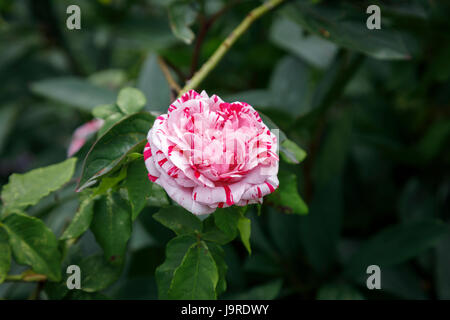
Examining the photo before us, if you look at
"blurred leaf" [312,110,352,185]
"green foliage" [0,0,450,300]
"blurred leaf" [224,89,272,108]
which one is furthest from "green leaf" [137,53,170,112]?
"blurred leaf" [312,110,352,185]

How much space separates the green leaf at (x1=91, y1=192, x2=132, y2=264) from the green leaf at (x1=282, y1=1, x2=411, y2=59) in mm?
408

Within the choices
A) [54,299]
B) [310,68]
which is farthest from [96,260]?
[310,68]

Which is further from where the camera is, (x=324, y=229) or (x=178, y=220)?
(x=324, y=229)

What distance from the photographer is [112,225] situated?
46 centimetres

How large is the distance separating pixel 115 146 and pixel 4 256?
0.19 meters

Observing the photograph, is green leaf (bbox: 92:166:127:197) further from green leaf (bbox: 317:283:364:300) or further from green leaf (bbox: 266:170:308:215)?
green leaf (bbox: 317:283:364:300)

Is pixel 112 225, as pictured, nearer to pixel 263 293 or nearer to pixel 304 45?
pixel 263 293

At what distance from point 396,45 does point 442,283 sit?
0.43 meters

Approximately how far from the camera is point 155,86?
76cm

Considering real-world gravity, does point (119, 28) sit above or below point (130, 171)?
above

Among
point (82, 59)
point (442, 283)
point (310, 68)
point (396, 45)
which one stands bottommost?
point (442, 283)

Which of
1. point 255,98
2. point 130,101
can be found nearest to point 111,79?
point 255,98

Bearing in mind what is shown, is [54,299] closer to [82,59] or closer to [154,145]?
[154,145]

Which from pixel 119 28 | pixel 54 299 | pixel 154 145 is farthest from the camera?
pixel 119 28
